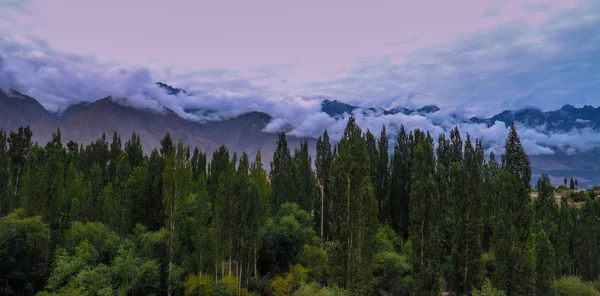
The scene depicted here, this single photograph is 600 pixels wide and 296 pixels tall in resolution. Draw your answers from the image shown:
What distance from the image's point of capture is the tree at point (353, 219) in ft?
95.3

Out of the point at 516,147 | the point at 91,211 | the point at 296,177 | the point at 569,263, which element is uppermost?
the point at 516,147

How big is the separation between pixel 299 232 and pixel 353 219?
17.0m

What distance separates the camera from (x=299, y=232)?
4547 centimetres

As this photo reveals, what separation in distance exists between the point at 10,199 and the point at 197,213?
116 feet

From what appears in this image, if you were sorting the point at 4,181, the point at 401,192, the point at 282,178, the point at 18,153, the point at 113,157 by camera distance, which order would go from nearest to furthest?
the point at 401,192
the point at 4,181
the point at 282,178
the point at 18,153
the point at 113,157

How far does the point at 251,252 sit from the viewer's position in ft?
131

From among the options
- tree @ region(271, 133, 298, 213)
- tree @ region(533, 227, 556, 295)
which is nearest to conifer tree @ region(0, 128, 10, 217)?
tree @ region(271, 133, 298, 213)

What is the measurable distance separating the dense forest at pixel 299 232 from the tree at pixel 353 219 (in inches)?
4.0

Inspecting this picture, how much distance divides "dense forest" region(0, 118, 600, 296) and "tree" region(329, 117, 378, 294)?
0.10 meters

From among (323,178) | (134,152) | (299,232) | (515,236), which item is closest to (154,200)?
Answer: (299,232)

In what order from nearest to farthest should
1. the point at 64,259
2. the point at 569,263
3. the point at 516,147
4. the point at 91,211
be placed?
1. the point at 516,147
2. the point at 64,259
3. the point at 91,211
4. the point at 569,263

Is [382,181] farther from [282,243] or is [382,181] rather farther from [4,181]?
[4,181]

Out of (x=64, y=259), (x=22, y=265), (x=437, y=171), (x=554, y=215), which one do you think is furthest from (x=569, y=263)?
(x=22, y=265)

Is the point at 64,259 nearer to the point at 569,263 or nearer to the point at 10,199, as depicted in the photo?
the point at 10,199
